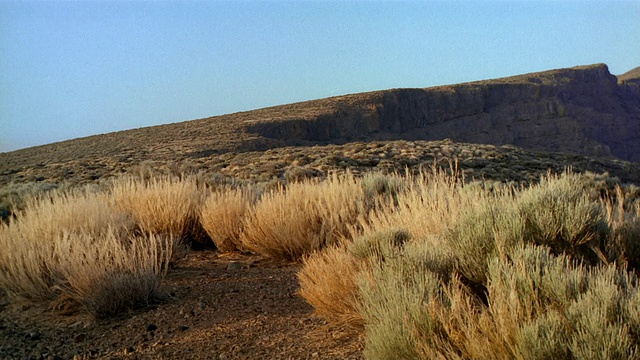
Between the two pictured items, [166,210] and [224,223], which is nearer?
[224,223]

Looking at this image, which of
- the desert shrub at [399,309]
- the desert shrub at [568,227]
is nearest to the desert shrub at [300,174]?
the desert shrub at [568,227]

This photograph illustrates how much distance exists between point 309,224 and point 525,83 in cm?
8305

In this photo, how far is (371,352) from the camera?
11.1 feet

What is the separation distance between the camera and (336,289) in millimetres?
4605

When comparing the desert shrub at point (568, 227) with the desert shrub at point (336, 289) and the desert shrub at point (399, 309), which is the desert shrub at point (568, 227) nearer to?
the desert shrub at point (399, 309)

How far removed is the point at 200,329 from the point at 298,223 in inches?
103

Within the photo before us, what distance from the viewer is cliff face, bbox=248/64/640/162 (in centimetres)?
6769

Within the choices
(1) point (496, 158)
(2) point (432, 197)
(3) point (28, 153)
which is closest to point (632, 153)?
(1) point (496, 158)

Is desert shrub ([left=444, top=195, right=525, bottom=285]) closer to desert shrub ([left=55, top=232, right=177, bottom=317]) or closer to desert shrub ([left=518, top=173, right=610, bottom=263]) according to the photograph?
desert shrub ([left=518, top=173, right=610, bottom=263])

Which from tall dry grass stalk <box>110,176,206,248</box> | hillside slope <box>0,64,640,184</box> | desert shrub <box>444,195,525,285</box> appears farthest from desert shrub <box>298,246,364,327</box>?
hillside slope <box>0,64,640,184</box>

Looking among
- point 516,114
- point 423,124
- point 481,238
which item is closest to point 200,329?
point 481,238

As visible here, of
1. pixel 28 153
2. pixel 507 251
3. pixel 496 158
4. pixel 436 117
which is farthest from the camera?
pixel 436 117

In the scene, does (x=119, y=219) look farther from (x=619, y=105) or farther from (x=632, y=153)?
(x=619, y=105)

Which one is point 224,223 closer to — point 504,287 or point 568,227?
point 568,227
